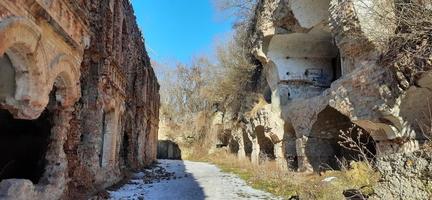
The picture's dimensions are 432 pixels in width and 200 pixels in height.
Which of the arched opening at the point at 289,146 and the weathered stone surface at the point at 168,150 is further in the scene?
the weathered stone surface at the point at 168,150

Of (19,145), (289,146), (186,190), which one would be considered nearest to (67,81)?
(19,145)

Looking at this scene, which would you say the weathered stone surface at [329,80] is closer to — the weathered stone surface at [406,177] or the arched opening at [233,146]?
the weathered stone surface at [406,177]

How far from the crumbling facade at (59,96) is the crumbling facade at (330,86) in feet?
16.3

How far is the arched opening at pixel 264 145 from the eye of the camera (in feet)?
69.7

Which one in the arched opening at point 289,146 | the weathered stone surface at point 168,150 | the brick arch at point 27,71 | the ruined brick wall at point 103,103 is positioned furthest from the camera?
the weathered stone surface at point 168,150

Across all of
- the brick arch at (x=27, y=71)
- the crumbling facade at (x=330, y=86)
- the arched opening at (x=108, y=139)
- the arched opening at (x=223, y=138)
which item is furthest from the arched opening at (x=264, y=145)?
the brick arch at (x=27, y=71)

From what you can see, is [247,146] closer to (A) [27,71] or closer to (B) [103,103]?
(B) [103,103]

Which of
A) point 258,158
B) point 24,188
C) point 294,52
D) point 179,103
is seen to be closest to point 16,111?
point 24,188

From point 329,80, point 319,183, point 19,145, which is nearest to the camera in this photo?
point 19,145

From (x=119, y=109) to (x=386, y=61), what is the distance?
286 inches

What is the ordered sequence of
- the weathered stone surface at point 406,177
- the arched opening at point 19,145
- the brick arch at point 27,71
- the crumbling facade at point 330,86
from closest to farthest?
the weathered stone surface at point 406,177 → the brick arch at point 27,71 → the arched opening at point 19,145 → the crumbling facade at point 330,86

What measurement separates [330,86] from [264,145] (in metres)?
9.00

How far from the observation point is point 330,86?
13609 mm

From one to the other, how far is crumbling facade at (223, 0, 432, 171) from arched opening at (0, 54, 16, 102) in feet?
18.0
